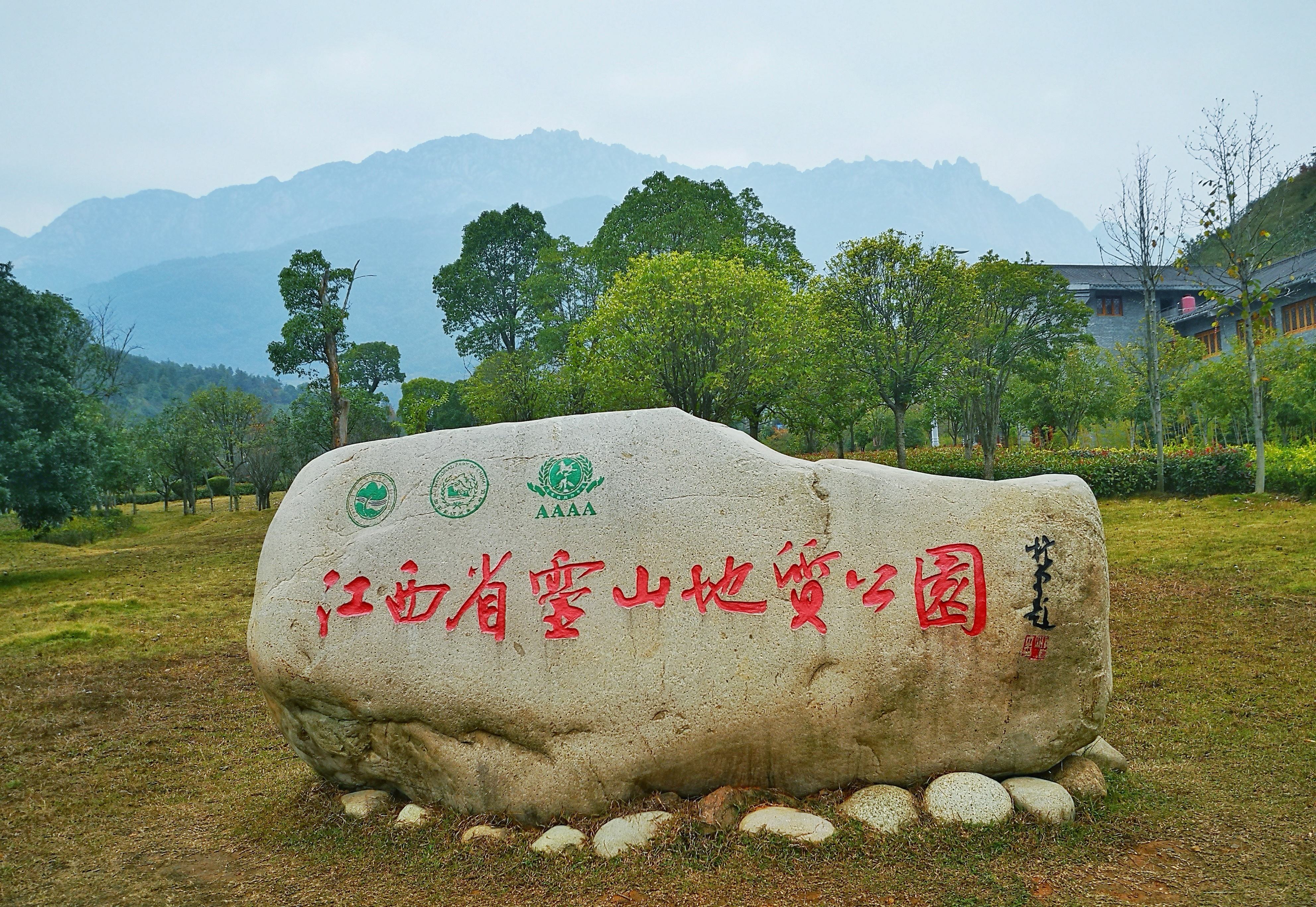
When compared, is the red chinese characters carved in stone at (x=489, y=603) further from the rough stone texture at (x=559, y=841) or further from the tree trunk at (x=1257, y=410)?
the tree trunk at (x=1257, y=410)

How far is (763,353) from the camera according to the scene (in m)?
17.1

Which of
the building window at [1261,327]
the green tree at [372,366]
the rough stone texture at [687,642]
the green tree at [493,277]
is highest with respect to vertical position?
the green tree at [493,277]

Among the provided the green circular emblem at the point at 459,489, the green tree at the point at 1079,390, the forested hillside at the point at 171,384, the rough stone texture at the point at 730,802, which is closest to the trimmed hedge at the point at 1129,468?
the green tree at the point at 1079,390

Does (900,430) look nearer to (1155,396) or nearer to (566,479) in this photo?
(1155,396)

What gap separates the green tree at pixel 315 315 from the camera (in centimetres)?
2419

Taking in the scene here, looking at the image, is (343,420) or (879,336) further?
(343,420)

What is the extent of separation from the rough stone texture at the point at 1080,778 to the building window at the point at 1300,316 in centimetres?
2729

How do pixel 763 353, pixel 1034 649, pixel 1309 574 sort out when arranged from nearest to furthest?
pixel 1034 649 → pixel 1309 574 → pixel 763 353

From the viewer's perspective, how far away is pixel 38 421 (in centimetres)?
1584

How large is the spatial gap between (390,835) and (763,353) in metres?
13.3

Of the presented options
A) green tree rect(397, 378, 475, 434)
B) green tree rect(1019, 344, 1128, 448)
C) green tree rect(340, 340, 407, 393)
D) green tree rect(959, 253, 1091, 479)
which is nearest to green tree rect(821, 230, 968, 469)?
green tree rect(959, 253, 1091, 479)

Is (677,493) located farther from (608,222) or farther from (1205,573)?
(608,222)

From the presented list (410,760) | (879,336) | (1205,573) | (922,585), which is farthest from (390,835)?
(879,336)

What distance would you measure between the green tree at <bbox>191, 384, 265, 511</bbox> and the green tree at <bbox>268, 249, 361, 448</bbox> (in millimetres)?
8659
